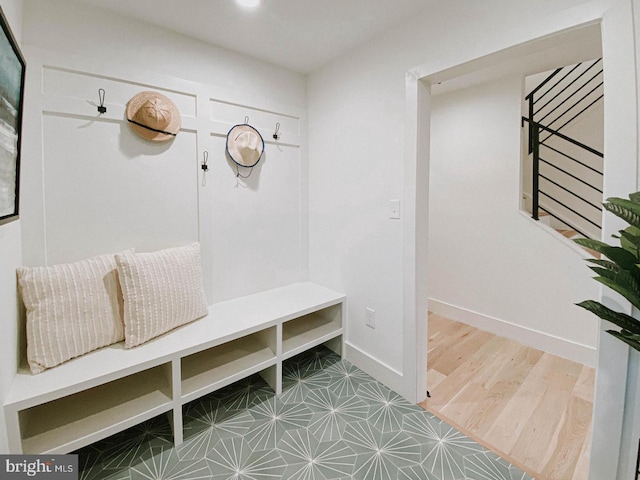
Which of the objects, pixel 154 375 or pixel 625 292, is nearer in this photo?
pixel 625 292

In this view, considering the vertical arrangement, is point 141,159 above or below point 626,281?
above

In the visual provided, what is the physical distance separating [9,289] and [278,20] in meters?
1.93

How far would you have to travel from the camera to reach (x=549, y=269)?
2516 mm

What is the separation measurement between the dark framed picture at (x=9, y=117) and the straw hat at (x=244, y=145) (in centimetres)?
107

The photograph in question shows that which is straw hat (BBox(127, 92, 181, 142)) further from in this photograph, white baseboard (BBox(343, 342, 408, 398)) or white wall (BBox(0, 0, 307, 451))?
white baseboard (BBox(343, 342, 408, 398))

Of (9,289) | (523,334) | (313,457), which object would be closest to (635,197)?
(313,457)

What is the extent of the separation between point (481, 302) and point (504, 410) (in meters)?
1.27

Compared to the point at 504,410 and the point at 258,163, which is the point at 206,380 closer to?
the point at 258,163

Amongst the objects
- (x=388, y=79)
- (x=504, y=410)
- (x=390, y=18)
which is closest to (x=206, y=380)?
(x=504, y=410)

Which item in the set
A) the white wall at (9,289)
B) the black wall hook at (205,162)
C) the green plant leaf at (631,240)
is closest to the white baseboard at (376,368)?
the green plant leaf at (631,240)

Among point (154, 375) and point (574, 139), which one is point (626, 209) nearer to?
point (154, 375)

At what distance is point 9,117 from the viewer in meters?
1.17

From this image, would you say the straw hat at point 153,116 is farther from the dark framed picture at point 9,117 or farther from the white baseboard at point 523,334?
the white baseboard at point 523,334

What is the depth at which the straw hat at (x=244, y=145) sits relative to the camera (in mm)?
2152
